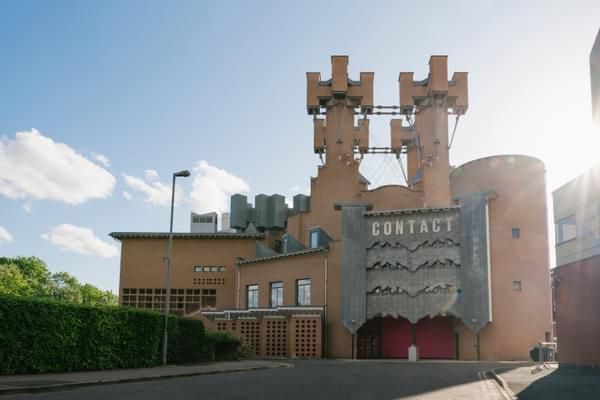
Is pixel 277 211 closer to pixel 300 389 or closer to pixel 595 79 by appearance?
pixel 300 389

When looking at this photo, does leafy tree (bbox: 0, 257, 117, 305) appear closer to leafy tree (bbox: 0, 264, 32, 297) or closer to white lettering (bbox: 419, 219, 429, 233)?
leafy tree (bbox: 0, 264, 32, 297)

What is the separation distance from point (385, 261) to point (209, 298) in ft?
59.6

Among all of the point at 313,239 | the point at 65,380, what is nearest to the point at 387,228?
the point at 313,239

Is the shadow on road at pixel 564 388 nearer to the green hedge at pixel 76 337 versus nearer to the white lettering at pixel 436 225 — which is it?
the green hedge at pixel 76 337

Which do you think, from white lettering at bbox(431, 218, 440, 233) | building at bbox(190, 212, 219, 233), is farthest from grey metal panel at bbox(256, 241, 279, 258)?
building at bbox(190, 212, 219, 233)

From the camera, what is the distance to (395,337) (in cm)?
4544

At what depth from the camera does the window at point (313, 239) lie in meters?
51.1

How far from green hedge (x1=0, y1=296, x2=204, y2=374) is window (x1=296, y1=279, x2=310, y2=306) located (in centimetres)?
1709

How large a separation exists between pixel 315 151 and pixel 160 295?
18.4 meters

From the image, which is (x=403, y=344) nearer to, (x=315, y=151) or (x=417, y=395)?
(x=315, y=151)

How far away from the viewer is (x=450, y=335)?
141 feet

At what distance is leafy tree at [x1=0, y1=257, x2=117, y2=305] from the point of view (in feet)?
264

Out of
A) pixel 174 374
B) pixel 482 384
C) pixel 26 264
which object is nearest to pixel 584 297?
pixel 482 384

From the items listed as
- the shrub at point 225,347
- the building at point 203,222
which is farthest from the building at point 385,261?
the building at point 203,222
